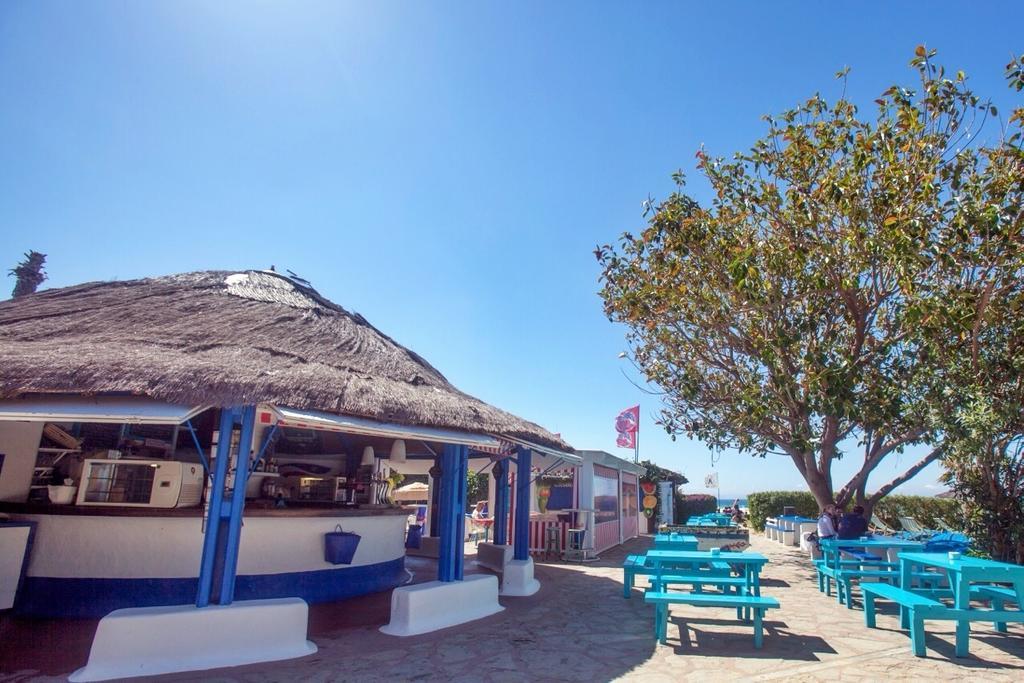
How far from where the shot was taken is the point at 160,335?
7.05 meters

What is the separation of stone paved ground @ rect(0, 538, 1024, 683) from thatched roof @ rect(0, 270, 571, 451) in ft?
7.75

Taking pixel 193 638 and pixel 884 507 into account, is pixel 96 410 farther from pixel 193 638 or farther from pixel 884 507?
pixel 884 507

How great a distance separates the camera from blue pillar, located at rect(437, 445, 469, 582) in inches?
294

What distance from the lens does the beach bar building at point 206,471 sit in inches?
217

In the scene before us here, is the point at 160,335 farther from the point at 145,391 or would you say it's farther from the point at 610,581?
the point at 610,581

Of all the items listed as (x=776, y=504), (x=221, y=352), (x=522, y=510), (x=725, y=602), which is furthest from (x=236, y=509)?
(x=776, y=504)

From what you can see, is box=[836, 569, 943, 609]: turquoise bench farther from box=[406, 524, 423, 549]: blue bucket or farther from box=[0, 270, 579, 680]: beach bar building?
box=[406, 524, 423, 549]: blue bucket

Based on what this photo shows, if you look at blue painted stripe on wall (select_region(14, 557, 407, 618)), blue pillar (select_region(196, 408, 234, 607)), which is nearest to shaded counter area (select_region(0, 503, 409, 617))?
blue painted stripe on wall (select_region(14, 557, 407, 618))

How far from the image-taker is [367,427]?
20.1 feet

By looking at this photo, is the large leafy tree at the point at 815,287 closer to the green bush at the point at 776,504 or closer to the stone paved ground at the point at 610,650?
the stone paved ground at the point at 610,650

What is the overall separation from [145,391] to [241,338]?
74.4 inches

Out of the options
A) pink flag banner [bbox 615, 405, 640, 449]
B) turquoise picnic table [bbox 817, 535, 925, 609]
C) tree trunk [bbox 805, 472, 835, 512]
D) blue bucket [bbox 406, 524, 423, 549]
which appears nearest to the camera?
turquoise picnic table [bbox 817, 535, 925, 609]

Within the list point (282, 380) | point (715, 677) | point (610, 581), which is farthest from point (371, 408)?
point (610, 581)

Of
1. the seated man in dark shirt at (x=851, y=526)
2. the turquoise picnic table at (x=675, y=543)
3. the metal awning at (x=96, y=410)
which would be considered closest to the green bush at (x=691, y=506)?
the seated man in dark shirt at (x=851, y=526)
